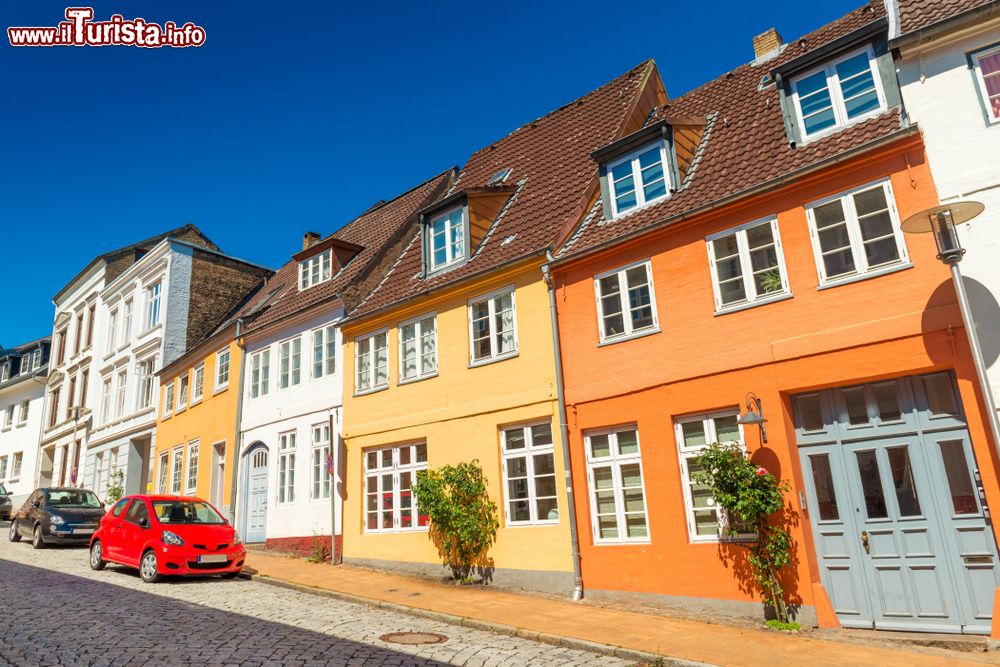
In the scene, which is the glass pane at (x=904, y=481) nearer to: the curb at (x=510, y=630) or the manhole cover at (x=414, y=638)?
the curb at (x=510, y=630)

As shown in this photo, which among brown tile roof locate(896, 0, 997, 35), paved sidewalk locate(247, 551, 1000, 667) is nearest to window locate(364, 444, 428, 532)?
paved sidewalk locate(247, 551, 1000, 667)

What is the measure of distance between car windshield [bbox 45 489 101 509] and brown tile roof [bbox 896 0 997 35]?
72.4 feet

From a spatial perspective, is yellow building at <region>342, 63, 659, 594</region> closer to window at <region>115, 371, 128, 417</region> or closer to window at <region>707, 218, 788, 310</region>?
window at <region>707, 218, 788, 310</region>

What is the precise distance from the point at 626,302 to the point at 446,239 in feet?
19.0

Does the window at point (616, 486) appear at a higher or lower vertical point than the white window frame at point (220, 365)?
lower

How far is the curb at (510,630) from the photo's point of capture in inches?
308

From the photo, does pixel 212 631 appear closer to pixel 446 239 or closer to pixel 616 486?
pixel 616 486

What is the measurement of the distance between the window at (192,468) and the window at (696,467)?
58.3 ft

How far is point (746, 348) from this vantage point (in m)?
10.5

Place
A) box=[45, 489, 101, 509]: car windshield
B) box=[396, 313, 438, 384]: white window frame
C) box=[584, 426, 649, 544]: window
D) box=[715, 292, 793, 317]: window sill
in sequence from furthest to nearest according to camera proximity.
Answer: box=[45, 489, 101, 509]: car windshield → box=[396, 313, 438, 384]: white window frame → box=[584, 426, 649, 544]: window → box=[715, 292, 793, 317]: window sill

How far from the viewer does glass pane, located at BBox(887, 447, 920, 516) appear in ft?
29.5

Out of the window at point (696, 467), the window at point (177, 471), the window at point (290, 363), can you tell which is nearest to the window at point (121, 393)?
the window at point (177, 471)

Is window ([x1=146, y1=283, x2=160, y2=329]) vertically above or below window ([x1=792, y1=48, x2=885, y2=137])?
above

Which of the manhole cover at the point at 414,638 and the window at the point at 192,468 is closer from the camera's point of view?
the manhole cover at the point at 414,638
